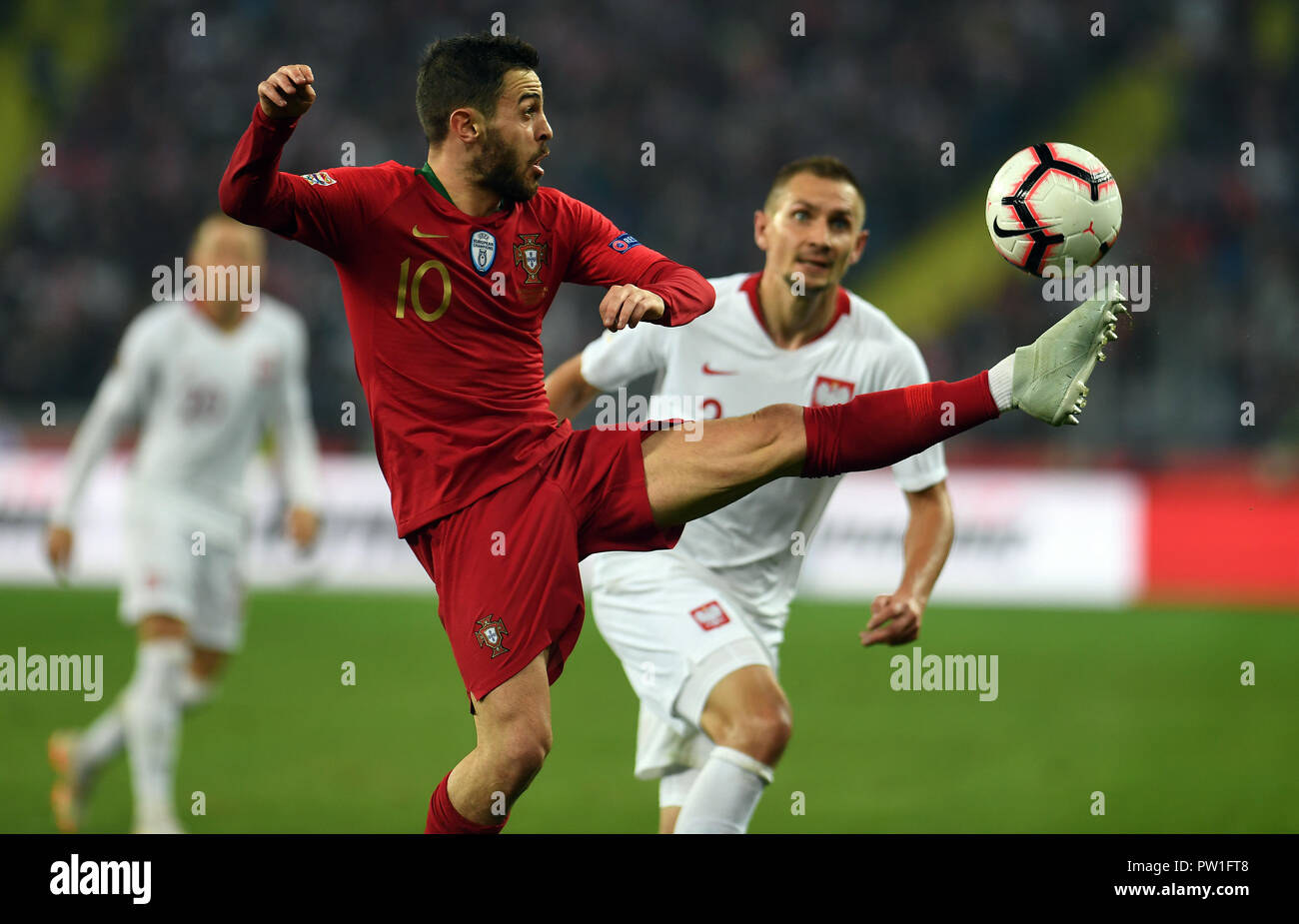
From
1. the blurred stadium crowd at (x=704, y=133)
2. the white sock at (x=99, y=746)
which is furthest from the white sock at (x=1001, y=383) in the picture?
the blurred stadium crowd at (x=704, y=133)

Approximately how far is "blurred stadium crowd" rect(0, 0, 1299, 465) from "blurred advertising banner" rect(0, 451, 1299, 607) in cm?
178

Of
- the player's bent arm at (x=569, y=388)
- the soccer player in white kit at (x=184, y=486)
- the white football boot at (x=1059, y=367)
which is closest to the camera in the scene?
the white football boot at (x=1059, y=367)

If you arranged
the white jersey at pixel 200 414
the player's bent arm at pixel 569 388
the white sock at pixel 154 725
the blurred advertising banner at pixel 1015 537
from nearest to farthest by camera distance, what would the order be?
the player's bent arm at pixel 569 388 < the white sock at pixel 154 725 < the white jersey at pixel 200 414 < the blurred advertising banner at pixel 1015 537

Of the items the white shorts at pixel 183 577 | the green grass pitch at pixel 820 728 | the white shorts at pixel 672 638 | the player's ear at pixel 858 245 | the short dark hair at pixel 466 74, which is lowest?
the green grass pitch at pixel 820 728

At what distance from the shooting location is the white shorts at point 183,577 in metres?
6.24

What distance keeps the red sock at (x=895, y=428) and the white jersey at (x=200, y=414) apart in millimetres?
3314

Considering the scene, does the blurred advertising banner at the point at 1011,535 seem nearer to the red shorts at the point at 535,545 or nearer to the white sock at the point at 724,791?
the white sock at the point at 724,791

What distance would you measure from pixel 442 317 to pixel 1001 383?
4.90ft

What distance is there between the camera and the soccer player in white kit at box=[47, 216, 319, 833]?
607cm

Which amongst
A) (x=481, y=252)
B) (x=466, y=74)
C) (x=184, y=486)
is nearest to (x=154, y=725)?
(x=184, y=486)

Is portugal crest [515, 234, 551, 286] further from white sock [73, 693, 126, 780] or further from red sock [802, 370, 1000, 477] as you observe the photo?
white sock [73, 693, 126, 780]

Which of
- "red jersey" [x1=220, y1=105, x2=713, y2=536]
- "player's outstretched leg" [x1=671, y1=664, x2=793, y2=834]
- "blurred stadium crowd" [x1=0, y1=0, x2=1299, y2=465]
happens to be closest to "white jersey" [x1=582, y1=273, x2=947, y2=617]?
"player's outstretched leg" [x1=671, y1=664, x2=793, y2=834]

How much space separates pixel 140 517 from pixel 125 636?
165 inches

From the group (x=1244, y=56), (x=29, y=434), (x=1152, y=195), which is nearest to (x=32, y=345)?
(x=29, y=434)
